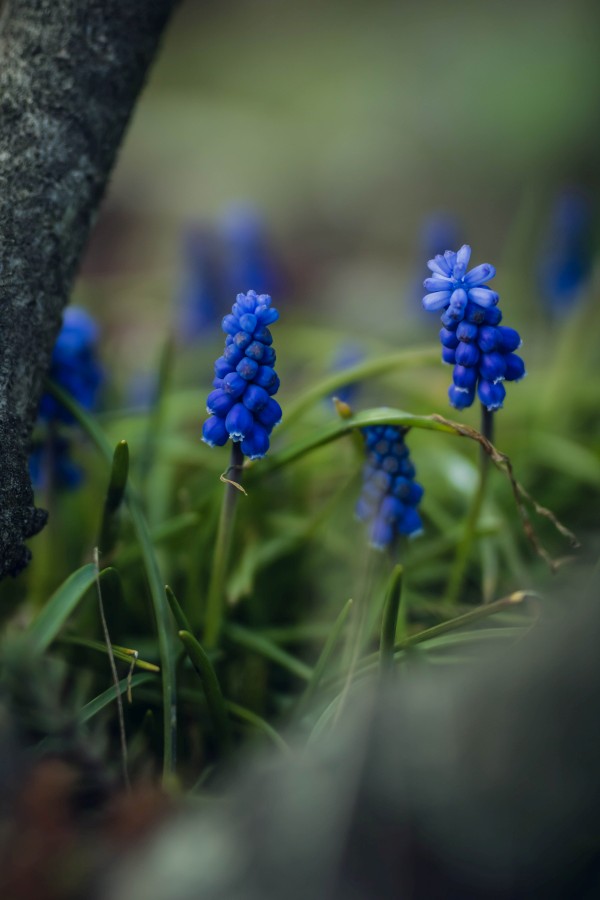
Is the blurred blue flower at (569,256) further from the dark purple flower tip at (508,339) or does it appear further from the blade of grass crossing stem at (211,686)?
the blade of grass crossing stem at (211,686)

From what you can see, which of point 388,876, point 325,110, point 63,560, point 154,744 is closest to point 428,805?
point 388,876

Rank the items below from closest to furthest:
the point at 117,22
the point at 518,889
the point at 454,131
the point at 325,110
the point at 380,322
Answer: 1. the point at 518,889
2. the point at 117,22
3. the point at 380,322
4. the point at 454,131
5. the point at 325,110

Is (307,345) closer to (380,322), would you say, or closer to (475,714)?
(380,322)

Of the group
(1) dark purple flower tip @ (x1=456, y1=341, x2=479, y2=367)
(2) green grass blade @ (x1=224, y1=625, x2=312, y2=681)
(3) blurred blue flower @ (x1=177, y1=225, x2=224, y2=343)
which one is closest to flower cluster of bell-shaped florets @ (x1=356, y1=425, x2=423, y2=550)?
(1) dark purple flower tip @ (x1=456, y1=341, x2=479, y2=367)

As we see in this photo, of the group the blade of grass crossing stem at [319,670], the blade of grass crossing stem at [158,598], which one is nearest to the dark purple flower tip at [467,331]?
the blade of grass crossing stem at [319,670]

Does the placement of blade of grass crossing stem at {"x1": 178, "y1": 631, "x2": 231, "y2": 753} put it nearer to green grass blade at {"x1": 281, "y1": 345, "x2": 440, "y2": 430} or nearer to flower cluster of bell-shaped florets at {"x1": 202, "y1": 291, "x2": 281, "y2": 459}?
flower cluster of bell-shaped florets at {"x1": 202, "y1": 291, "x2": 281, "y2": 459}

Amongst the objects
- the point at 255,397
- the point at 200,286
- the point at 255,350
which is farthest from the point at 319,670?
the point at 200,286
